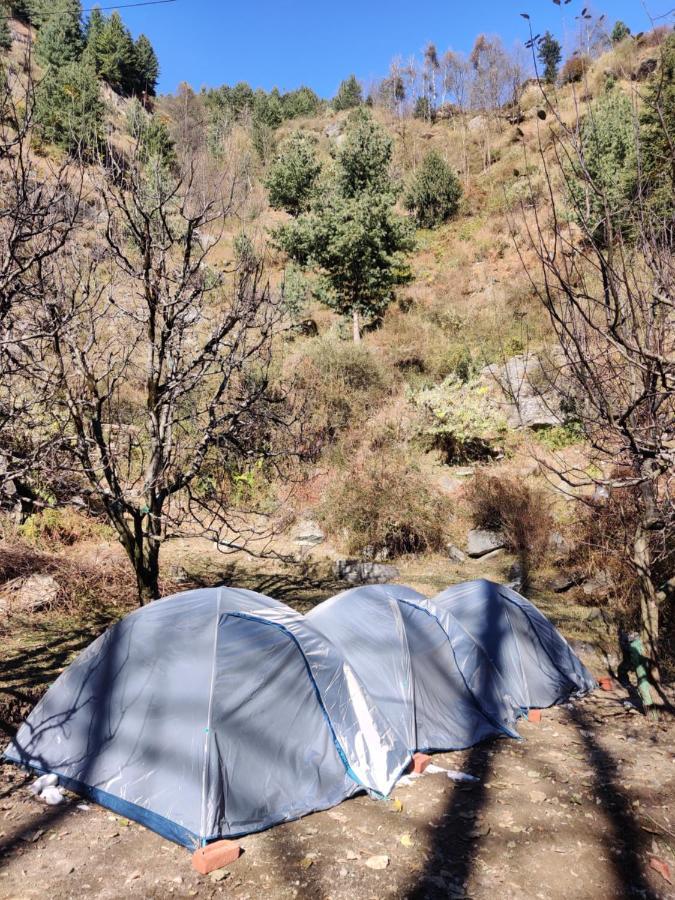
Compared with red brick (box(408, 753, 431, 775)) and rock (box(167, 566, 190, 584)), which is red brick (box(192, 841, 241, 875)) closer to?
red brick (box(408, 753, 431, 775))

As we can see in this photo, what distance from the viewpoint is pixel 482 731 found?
17.7 feet

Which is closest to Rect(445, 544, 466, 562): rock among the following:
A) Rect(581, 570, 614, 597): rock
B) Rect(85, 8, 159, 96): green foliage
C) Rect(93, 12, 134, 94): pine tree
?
Rect(581, 570, 614, 597): rock

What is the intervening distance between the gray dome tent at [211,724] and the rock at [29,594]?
3.77m

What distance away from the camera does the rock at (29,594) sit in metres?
7.59

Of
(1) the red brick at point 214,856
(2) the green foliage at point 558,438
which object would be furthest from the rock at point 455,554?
(1) the red brick at point 214,856

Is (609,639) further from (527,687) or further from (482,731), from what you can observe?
(482,731)

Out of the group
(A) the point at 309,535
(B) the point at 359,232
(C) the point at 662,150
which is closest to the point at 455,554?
(A) the point at 309,535

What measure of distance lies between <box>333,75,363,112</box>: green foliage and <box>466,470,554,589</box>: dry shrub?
159 feet

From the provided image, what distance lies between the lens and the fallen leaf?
329 cm

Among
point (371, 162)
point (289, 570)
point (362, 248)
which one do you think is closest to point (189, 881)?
point (289, 570)

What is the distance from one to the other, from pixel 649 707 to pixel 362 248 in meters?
15.6

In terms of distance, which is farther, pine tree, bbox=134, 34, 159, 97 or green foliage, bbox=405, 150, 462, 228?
pine tree, bbox=134, 34, 159, 97

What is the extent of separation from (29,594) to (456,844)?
6.53 m

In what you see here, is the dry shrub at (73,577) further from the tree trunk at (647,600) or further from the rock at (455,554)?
the tree trunk at (647,600)
